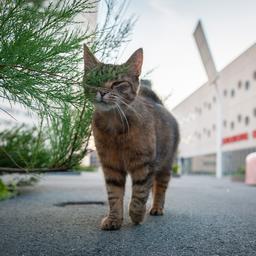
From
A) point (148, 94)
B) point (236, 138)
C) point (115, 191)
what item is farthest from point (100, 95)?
point (236, 138)

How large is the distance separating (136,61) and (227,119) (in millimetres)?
17091

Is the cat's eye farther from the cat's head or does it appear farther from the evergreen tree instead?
the evergreen tree

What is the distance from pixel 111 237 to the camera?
5.02 feet

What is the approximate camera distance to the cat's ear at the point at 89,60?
138 cm

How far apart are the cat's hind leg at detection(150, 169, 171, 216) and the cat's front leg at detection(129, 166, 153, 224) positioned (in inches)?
16.3

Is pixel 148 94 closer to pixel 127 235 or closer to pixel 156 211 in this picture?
pixel 156 211

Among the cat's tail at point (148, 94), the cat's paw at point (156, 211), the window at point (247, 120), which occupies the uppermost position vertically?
the window at point (247, 120)

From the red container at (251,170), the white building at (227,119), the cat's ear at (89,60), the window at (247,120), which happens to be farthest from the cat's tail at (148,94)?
the window at (247,120)

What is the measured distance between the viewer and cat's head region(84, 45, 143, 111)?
4.63ft

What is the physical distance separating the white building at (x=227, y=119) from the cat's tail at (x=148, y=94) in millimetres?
8775

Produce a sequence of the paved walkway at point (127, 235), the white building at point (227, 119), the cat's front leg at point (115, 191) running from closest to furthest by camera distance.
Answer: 1. the paved walkway at point (127, 235)
2. the cat's front leg at point (115, 191)
3. the white building at point (227, 119)

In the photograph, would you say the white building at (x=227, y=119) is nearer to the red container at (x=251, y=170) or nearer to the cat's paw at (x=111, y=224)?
the red container at (x=251, y=170)

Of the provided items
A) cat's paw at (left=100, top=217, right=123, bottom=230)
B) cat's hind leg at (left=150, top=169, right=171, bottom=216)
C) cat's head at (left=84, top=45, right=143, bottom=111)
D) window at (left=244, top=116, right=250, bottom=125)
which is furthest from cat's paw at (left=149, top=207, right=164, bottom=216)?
window at (left=244, top=116, right=250, bottom=125)

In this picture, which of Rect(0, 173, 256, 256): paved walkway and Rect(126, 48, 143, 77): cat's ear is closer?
Rect(0, 173, 256, 256): paved walkway
